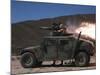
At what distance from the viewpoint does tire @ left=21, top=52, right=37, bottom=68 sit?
4004mm

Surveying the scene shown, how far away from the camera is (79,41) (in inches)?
172

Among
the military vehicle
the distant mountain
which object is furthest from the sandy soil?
the distant mountain

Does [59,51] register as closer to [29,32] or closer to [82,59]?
[82,59]

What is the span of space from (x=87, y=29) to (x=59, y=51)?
664 millimetres

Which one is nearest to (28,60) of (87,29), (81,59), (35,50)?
(35,50)

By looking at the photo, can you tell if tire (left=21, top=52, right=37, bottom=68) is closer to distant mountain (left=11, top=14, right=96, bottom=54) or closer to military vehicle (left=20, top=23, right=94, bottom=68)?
military vehicle (left=20, top=23, right=94, bottom=68)

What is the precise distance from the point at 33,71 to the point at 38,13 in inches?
37.0

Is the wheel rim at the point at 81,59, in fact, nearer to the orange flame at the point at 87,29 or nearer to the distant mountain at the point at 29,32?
the orange flame at the point at 87,29

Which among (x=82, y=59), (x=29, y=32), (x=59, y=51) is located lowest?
(x=82, y=59)

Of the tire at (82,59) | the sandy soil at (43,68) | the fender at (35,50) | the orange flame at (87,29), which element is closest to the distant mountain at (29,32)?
the fender at (35,50)

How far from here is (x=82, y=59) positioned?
4398 millimetres

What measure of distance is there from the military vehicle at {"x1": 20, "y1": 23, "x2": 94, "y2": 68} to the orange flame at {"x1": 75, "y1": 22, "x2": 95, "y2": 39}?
0.11m

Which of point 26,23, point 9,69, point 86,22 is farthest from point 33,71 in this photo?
point 86,22
